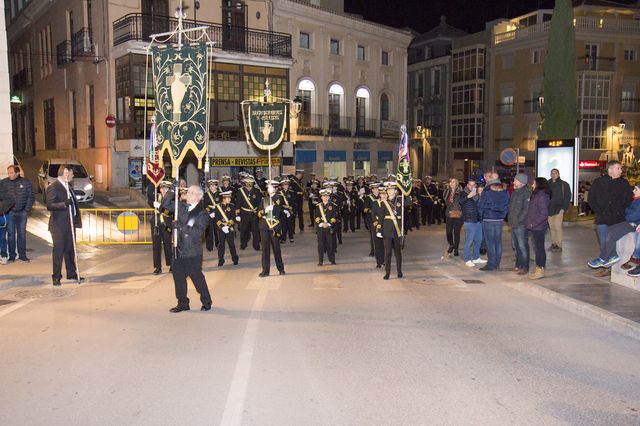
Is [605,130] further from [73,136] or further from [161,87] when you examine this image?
[161,87]

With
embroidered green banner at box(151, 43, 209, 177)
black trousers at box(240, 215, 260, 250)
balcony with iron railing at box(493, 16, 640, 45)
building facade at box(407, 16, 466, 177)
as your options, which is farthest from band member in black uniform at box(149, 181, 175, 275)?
building facade at box(407, 16, 466, 177)

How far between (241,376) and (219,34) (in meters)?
27.8

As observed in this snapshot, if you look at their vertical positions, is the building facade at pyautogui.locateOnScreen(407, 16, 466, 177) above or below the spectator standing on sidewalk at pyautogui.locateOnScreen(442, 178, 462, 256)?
above

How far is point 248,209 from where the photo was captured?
16.6 meters

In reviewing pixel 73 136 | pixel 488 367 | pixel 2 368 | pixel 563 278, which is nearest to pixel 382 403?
pixel 488 367

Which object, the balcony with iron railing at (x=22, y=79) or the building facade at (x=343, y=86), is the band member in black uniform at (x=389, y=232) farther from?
the balcony with iron railing at (x=22, y=79)

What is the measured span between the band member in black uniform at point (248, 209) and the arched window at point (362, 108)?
80.6ft

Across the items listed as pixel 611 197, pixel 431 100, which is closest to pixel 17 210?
pixel 611 197

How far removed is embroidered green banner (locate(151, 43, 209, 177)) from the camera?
11.2 meters

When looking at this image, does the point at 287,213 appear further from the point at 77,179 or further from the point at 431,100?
the point at 431,100

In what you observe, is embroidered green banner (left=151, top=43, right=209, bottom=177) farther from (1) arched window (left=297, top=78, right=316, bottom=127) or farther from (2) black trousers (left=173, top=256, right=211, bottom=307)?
(1) arched window (left=297, top=78, right=316, bottom=127)

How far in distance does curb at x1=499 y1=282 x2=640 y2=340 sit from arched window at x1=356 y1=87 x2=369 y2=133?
99.5 feet

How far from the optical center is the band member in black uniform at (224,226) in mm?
14016

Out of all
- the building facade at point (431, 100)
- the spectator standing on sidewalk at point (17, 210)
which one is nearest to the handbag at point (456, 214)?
the spectator standing on sidewalk at point (17, 210)
